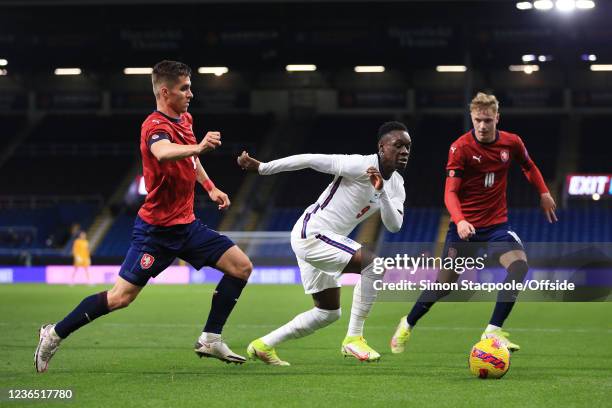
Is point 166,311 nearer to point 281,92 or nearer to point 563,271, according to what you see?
point 563,271

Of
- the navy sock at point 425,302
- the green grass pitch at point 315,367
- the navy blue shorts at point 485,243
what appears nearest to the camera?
the green grass pitch at point 315,367

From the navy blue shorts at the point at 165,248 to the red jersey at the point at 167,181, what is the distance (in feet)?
0.26

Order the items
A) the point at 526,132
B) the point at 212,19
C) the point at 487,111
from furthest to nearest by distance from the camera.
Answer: the point at 526,132 < the point at 212,19 < the point at 487,111

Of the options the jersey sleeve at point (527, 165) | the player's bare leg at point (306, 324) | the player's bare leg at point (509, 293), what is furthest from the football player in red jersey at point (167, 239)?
the jersey sleeve at point (527, 165)

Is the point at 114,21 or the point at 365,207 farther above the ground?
the point at 114,21

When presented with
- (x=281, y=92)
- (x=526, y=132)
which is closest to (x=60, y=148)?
(x=281, y=92)

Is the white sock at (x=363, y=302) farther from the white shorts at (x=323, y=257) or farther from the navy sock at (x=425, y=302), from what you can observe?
the navy sock at (x=425, y=302)

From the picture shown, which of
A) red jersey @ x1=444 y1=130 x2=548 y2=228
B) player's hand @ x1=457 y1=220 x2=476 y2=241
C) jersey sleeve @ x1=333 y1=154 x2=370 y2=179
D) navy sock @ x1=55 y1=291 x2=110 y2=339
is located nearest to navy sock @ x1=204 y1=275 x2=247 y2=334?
navy sock @ x1=55 y1=291 x2=110 y2=339

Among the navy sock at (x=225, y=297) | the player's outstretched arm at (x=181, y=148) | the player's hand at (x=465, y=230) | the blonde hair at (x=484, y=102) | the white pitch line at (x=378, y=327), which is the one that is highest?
the blonde hair at (x=484, y=102)

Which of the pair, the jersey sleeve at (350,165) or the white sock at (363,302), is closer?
the jersey sleeve at (350,165)

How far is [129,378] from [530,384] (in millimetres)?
2895

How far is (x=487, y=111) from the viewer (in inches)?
368

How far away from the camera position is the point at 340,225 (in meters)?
8.71

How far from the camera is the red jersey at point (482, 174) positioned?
958cm
